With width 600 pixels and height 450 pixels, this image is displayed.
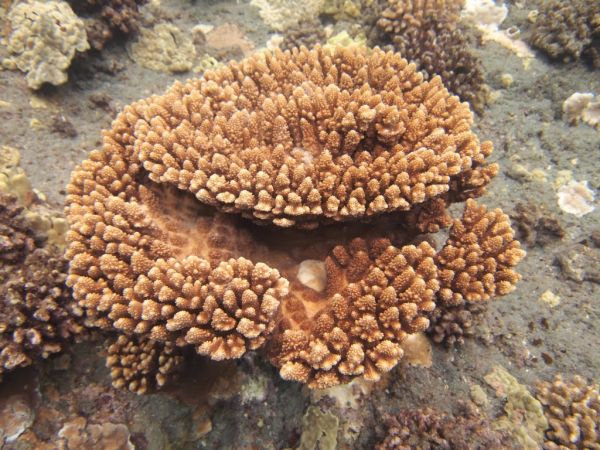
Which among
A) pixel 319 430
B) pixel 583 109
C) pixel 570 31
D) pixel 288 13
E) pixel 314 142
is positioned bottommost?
pixel 319 430

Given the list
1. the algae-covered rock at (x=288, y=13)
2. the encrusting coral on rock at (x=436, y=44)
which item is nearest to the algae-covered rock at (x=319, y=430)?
the encrusting coral on rock at (x=436, y=44)

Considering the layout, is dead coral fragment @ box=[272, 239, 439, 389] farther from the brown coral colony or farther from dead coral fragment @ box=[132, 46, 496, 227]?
dead coral fragment @ box=[132, 46, 496, 227]

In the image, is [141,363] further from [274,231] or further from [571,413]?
[571,413]

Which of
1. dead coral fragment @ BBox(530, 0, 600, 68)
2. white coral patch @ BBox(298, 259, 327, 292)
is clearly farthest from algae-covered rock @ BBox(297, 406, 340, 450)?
dead coral fragment @ BBox(530, 0, 600, 68)

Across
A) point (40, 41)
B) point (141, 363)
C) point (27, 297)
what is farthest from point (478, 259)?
point (40, 41)

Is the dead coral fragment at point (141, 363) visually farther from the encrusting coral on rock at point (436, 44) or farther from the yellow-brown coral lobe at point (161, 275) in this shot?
the encrusting coral on rock at point (436, 44)
